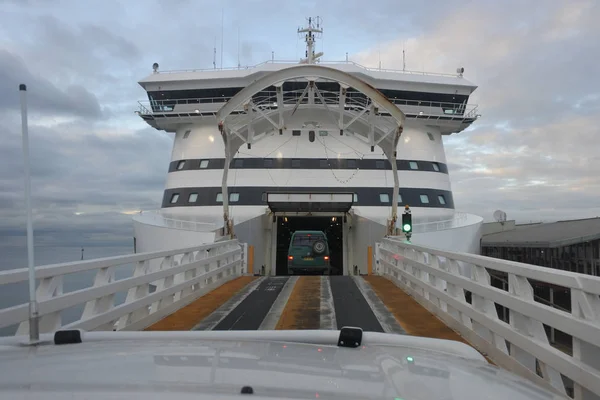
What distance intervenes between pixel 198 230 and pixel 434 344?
47.9ft

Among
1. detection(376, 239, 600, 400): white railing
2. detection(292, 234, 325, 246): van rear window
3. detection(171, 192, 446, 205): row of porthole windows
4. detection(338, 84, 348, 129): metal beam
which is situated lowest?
detection(376, 239, 600, 400): white railing

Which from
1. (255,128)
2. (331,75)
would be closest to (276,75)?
(331,75)

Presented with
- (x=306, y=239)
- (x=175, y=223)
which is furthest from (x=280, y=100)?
(x=306, y=239)

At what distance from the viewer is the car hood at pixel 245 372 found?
1877mm

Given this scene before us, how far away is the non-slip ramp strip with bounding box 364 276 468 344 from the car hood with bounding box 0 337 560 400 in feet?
11.6

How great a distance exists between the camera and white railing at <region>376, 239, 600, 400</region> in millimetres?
3352

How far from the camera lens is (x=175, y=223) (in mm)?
18453

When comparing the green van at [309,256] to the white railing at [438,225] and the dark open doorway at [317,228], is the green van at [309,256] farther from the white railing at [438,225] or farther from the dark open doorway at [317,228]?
the dark open doorway at [317,228]

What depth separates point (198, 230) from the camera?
17.1 meters

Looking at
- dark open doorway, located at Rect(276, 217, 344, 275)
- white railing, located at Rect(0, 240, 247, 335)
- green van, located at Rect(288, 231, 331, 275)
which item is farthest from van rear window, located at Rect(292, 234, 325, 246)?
white railing, located at Rect(0, 240, 247, 335)

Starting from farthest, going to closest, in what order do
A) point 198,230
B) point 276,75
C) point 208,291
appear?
point 198,230, point 276,75, point 208,291

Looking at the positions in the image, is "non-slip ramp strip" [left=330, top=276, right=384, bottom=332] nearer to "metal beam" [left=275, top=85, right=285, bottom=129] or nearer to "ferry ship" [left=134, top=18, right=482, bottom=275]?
"metal beam" [left=275, top=85, right=285, bottom=129]

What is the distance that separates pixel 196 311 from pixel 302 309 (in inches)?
71.8

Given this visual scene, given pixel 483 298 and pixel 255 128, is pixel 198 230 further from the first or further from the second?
pixel 483 298
